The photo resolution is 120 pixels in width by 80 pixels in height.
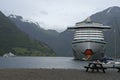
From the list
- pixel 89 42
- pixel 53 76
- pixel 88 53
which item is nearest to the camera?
pixel 53 76

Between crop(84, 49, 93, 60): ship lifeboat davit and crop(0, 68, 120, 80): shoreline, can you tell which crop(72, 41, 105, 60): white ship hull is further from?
crop(0, 68, 120, 80): shoreline

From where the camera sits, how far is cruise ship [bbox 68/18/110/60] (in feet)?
444

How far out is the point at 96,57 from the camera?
137 meters

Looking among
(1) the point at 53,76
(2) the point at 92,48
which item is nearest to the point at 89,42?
(2) the point at 92,48

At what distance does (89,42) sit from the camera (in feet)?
445

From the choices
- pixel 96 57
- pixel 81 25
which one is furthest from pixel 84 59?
pixel 81 25

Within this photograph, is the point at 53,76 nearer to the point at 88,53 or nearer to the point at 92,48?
the point at 88,53

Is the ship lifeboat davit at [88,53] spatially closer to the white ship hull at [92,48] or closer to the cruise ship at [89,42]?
the cruise ship at [89,42]

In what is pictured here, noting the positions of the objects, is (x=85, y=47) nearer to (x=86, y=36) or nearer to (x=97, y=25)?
(x=86, y=36)

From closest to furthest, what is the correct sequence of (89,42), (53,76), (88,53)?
(53,76)
(88,53)
(89,42)

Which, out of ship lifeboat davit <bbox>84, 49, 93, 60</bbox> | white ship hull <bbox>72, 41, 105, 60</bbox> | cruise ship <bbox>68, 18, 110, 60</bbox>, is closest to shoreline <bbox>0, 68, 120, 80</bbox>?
cruise ship <bbox>68, 18, 110, 60</bbox>

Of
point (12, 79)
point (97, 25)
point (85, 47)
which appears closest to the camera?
point (12, 79)

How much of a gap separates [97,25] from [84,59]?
62.2 ft

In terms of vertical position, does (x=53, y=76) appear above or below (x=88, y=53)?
above
